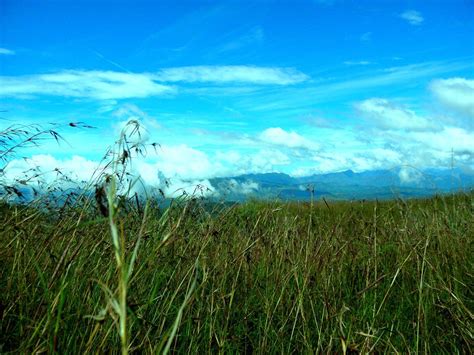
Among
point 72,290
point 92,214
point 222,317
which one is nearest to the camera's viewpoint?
point 72,290

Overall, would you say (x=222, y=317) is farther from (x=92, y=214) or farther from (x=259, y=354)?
(x=92, y=214)

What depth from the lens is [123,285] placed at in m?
0.95

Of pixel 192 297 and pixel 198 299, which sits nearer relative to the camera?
pixel 192 297

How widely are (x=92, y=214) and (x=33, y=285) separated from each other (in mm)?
2342

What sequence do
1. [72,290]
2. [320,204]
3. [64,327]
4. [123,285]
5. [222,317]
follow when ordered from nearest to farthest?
[123,285], [64,327], [72,290], [222,317], [320,204]

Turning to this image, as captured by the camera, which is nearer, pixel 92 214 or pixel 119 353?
pixel 119 353

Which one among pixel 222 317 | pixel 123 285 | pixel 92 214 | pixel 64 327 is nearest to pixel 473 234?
pixel 222 317

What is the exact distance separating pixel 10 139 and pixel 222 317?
282 centimetres

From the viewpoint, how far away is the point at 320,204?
16078 mm

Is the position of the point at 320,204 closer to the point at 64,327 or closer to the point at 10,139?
the point at 10,139

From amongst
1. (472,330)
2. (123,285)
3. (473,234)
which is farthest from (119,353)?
(473,234)

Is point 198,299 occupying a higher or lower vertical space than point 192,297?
lower

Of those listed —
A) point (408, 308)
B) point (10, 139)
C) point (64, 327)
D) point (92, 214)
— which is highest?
point (10, 139)

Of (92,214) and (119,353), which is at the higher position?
(92,214)
